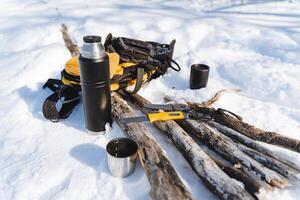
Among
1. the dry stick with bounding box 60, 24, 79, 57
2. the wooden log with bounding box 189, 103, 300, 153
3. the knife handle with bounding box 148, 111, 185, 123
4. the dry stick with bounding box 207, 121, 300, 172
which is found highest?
the dry stick with bounding box 60, 24, 79, 57

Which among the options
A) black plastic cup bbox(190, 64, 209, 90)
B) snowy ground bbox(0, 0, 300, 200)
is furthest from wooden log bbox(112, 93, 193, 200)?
black plastic cup bbox(190, 64, 209, 90)

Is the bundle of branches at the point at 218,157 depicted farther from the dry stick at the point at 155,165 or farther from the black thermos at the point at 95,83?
the black thermos at the point at 95,83

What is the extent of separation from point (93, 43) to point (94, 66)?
0.16 meters

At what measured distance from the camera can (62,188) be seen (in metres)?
1.77

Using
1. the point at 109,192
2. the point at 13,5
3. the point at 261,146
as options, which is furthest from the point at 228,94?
the point at 13,5

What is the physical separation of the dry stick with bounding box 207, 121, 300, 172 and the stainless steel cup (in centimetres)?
71

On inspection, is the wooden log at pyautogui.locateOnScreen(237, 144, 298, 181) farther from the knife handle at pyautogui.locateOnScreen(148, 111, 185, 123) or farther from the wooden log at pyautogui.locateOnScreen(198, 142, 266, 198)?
the knife handle at pyautogui.locateOnScreen(148, 111, 185, 123)

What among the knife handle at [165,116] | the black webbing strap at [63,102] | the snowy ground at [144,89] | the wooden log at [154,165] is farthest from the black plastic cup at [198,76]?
the black webbing strap at [63,102]

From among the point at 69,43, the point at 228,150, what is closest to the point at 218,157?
the point at 228,150

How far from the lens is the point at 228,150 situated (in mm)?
1903

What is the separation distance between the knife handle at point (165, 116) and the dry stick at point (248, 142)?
0.84 feet

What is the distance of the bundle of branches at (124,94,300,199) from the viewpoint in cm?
164

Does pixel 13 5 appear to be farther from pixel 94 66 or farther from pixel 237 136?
pixel 237 136

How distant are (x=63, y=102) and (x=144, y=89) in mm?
840
